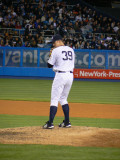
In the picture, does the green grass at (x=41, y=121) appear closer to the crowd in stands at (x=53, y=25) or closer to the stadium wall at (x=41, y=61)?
the stadium wall at (x=41, y=61)

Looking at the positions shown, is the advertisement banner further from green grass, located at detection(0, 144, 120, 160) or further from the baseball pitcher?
green grass, located at detection(0, 144, 120, 160)

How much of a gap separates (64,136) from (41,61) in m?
17.0

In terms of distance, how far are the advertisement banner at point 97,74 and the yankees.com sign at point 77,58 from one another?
335 mm

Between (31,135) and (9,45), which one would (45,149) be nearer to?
(31,135)

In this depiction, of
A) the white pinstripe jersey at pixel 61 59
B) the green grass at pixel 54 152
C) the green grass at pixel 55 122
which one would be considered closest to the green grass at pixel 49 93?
the green grass at pixel 55 122

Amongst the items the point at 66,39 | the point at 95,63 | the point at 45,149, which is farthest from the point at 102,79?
the point at 45,149

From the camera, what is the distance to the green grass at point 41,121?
9.60 m

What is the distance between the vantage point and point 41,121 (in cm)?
1019

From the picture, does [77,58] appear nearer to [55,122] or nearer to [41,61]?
[41,61]

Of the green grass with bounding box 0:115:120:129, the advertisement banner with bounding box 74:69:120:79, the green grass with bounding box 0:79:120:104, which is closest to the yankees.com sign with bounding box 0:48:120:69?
the advertisement banner with bounding box 74:69:120:79

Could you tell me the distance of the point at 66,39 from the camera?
2598 cm

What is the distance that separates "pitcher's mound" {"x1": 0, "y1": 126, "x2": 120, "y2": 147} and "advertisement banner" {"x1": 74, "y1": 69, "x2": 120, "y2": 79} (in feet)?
51.1

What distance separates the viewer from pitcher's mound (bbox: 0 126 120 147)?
7.26 meters

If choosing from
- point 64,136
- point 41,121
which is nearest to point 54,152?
point 64,136
